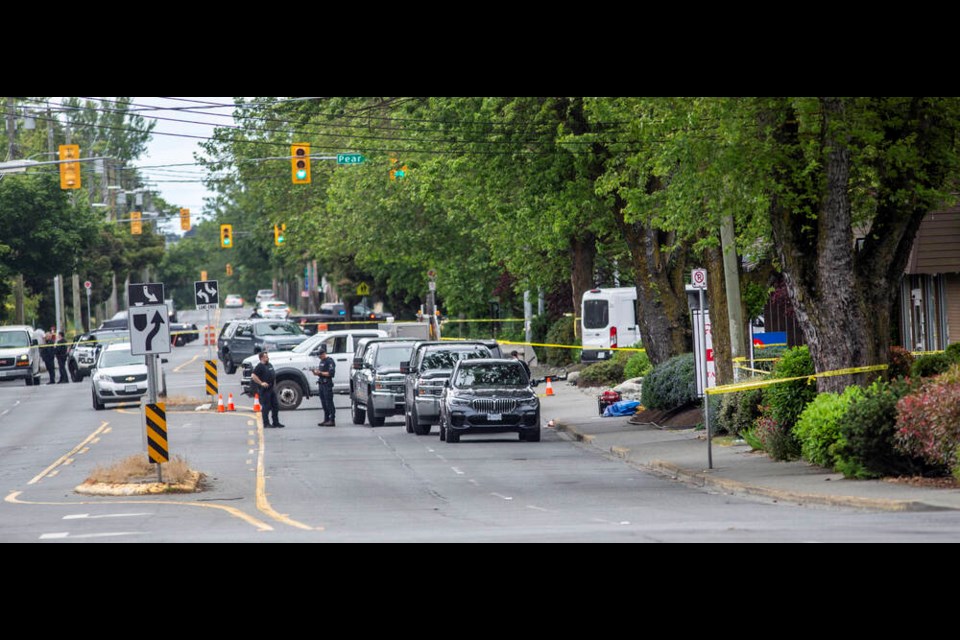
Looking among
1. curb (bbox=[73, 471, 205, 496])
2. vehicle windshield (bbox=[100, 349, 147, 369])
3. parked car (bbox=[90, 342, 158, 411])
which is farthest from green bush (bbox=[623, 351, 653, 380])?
curb (bbox=[73, 471, 205, 496])

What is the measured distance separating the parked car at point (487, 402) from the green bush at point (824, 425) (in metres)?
8.44

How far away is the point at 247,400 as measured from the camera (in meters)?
44.4

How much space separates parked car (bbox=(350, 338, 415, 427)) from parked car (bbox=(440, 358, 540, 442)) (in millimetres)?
4385

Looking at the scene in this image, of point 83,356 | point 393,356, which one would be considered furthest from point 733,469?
point 83,356

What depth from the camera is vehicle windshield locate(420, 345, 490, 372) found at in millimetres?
31734

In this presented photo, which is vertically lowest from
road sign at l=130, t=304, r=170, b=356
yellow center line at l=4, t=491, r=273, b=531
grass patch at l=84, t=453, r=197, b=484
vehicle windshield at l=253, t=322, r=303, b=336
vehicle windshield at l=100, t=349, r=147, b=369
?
yellow center line at l=4, t=491, r=273, b=531

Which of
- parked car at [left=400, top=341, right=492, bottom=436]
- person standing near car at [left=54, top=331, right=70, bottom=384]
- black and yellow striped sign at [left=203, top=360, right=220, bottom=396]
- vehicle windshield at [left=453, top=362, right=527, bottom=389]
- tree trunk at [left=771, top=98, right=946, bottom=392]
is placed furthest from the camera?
person standing near car at [left=54, top=331, right=70, bottom=384]

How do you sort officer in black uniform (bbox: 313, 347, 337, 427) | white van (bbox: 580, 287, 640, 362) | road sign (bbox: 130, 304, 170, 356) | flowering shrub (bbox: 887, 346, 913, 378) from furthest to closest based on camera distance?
white van (bbox: 580, 287, 640, 362) → officer in black uniform (bbox: 313, 347, 337, 427) → road sign (bbox: 130, 304, 170, 356) → flowering shrub (bbox: 887, 346, 913, 378)

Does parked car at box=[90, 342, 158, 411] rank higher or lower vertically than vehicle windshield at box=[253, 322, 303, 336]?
lower

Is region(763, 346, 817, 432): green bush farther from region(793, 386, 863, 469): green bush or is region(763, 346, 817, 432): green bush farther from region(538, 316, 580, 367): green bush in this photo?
region(538, 316, 580, 367): green bush

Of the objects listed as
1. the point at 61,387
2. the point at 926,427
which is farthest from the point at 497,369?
the point at 61,387

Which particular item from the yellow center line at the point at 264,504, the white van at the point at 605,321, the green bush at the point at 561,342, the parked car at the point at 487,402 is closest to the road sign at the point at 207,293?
the yellow center line at the point at 264,504

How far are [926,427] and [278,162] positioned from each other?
57.9m
